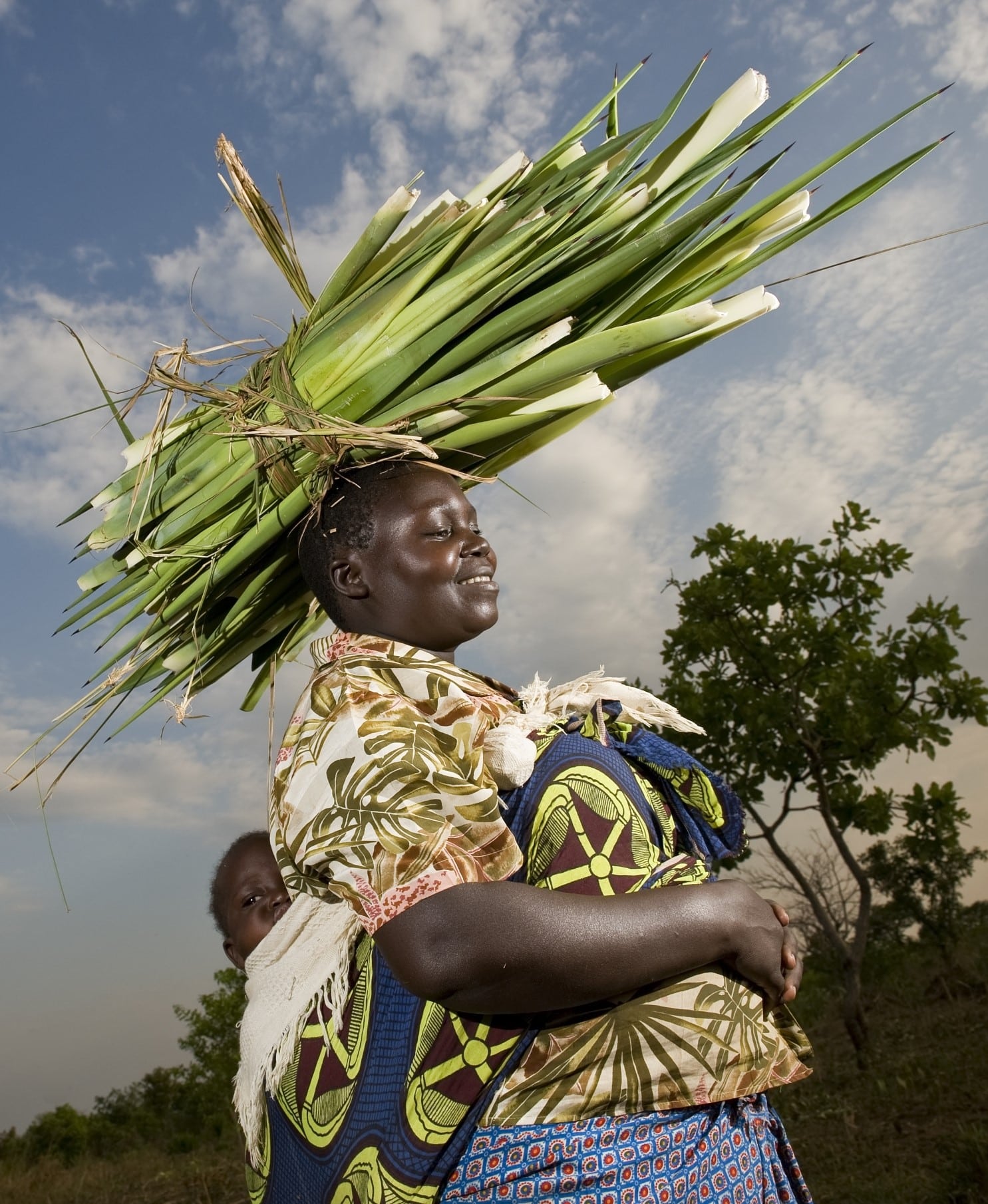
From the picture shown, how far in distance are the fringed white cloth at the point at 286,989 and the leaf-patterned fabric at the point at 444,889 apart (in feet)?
0.20

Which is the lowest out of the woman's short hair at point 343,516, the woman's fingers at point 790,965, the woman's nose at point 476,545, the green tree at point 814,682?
the woman's fingers at point 790,965

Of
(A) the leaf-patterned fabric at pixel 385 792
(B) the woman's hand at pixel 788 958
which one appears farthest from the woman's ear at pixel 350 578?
(B) the woman's hand at pixel 788 958

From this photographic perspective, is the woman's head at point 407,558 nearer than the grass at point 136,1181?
Yes

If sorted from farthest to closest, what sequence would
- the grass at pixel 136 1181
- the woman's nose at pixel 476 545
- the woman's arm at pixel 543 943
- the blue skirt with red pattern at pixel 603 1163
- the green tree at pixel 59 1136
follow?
the green tree at pixel 59 1136 → the grass at pixel 136 1181 → the woman's nose at pixel 476 545 → the blue skirt with red pattern at pixel 603 1163 → the woman's arm at pixel 543 943

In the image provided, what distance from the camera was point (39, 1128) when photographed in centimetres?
1098

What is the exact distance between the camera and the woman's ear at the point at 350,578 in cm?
197

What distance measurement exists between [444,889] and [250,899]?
1.59m

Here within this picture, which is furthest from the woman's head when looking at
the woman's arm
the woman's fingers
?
the woman's fingers

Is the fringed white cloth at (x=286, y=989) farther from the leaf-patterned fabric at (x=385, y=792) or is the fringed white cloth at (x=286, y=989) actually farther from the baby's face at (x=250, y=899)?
the baby's face at (x=250, y=899)

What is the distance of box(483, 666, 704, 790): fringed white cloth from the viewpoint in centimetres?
164

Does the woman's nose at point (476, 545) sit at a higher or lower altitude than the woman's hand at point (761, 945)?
higher

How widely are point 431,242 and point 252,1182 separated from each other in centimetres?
201

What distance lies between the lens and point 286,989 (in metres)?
1.96

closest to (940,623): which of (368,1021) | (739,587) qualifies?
(739,587)
